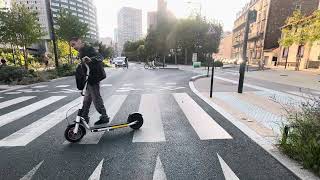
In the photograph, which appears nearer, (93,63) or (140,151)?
(140,151)

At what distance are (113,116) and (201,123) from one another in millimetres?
2259

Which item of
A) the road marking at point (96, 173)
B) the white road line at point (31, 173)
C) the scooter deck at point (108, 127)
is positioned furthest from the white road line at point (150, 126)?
the white road line at point (31, 173)

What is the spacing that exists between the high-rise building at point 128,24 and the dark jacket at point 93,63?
141173 mm

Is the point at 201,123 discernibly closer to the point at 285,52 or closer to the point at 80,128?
the point at 80,128

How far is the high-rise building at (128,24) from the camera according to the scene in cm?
14300

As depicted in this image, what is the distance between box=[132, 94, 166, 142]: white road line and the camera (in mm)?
4434

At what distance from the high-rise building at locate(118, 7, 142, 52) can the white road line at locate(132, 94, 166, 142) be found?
5471 inches

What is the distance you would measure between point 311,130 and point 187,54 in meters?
44.2

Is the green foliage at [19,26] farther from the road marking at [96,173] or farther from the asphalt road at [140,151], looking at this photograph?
the road marking at [96,173]

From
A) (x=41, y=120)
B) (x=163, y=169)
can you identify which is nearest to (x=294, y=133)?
(x=163, y=169)

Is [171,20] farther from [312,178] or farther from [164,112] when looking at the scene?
[312,178]

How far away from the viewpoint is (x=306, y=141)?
3426 millimetres

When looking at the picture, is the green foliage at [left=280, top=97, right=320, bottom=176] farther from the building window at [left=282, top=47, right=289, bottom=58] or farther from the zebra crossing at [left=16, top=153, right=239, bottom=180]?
the building window at [left=282, top=47, right=289, bottom=58]

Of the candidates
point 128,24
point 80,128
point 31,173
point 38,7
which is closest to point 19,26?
point 80,128
